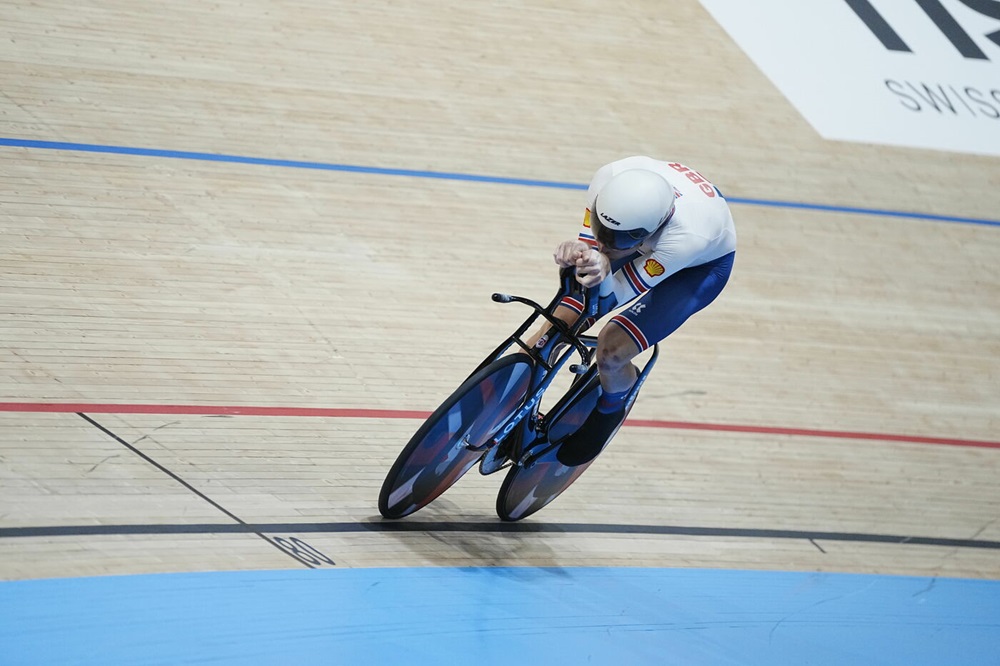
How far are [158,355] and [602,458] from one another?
1.58m

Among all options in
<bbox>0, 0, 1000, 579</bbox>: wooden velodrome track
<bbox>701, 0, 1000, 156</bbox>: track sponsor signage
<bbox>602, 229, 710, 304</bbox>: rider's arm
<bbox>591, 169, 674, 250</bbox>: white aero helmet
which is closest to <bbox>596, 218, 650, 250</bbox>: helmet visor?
<bbox>591, 169, 674, 250</bbox>: white aero helmet

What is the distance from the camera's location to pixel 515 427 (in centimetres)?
304

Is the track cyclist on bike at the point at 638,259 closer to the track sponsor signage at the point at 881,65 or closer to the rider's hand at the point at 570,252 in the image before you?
the rider's hand at the point at 570,252

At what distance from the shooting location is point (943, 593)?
356 centimetres

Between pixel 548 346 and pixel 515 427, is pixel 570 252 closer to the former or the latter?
pixel 548 346

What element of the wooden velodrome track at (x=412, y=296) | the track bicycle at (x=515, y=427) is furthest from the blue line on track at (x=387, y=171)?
the track bicycle at (x=515, y=427)

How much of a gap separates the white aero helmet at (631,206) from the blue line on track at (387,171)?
246cm

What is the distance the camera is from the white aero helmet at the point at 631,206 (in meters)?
2.49

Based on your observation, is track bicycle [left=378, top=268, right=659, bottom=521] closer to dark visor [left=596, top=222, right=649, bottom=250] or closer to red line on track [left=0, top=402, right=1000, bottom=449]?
dark visor [left=596, top=222, right=649, bottom=250]

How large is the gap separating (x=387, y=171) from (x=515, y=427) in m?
2.16

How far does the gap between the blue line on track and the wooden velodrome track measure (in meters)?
0.02

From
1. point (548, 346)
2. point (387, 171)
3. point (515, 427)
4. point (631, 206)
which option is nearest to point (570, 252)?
point (631, 206)

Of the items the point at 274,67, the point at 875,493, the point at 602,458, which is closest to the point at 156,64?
the point at 274,67

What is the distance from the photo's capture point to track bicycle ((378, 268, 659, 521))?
111 inches
